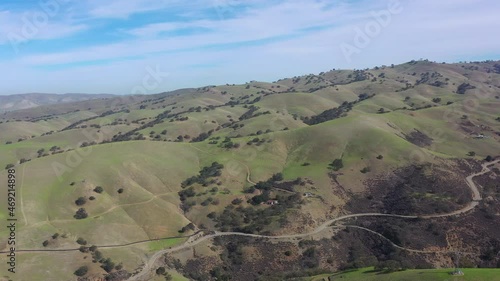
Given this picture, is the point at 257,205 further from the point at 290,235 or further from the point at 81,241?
the point at 81,241

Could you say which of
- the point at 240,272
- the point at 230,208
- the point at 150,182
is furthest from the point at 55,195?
the point at 240,272

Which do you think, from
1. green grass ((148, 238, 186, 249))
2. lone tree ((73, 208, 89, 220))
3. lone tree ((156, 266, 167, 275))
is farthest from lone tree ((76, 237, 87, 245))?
lone tree ((156, 266, 167, 275))

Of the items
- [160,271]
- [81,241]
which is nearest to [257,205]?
[160,271]

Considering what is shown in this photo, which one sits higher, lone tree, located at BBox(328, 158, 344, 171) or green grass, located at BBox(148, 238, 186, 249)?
lone tree, located at BBox(328, 158, 344, 171)

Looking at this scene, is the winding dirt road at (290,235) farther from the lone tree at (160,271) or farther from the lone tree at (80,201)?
the lone tree at (80,201)

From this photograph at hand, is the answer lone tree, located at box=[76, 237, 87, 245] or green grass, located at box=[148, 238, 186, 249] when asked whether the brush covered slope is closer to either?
lone tree, located at box=[76, 237, 87, 245]

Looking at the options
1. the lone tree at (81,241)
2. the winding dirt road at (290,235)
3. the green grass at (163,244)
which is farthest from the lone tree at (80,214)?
the winding dirt road at (290,235)

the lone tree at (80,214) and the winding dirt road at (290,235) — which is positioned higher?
the lone tree at (80,214)

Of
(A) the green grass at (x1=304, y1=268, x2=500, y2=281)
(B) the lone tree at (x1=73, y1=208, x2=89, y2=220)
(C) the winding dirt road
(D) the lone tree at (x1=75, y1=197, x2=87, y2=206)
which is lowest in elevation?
(C) the winding dirt road
